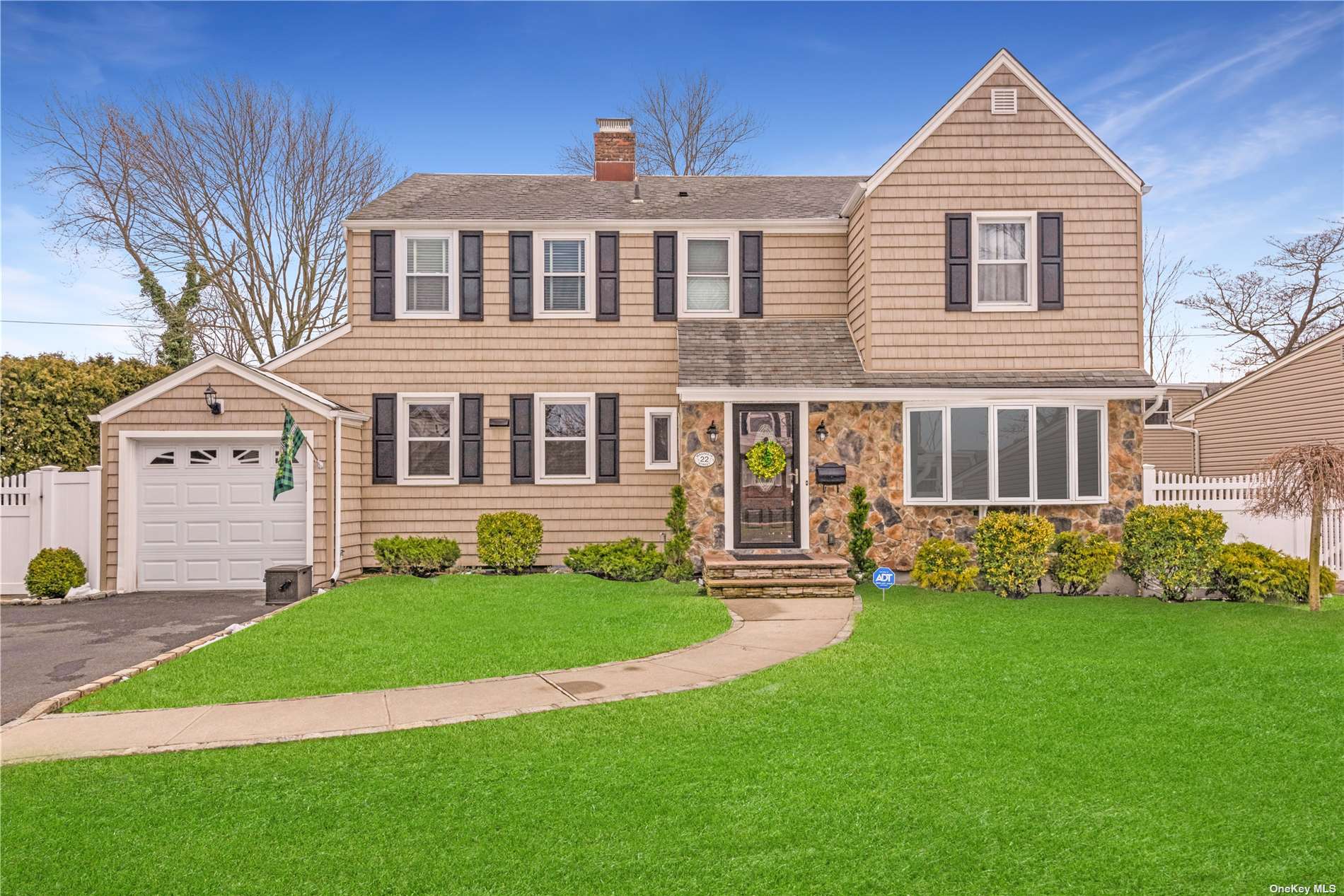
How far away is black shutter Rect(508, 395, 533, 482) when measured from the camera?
13.5m

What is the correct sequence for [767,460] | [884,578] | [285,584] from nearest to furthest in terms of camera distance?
[884,578] → [285,584] → [767,460]

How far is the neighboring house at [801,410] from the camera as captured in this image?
11.8 meters

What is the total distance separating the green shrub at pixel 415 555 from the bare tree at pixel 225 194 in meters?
11.2

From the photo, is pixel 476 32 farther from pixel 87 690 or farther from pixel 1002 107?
pixel 87 690

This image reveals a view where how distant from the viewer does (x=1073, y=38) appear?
14.2 metres

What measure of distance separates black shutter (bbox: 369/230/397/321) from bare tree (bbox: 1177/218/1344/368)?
25.9 m

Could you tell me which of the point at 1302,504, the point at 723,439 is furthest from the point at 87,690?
the point at 1302,504

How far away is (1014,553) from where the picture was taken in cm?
1073

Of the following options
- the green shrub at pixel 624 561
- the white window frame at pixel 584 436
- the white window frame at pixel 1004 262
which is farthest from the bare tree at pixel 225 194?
the white window frame at pixel 1004 262

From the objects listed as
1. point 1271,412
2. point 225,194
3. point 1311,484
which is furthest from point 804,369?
point 225,194

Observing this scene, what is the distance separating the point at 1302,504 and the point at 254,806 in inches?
470

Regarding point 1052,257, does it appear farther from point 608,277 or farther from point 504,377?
point 504,377

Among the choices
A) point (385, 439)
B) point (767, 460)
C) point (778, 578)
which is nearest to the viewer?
point (778, 578)

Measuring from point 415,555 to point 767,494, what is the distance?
564 centimetres
